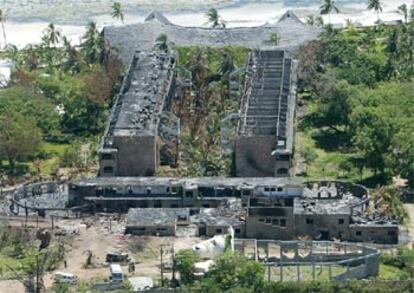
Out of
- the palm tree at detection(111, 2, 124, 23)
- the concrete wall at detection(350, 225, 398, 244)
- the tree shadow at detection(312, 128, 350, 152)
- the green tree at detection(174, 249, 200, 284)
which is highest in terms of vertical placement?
the palm tree at detection(111, 2, 124, 23)

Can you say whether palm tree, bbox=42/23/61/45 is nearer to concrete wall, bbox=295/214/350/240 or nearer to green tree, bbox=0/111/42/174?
green tree, bbox=0/111/42/174

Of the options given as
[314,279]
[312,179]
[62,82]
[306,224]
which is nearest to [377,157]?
[312,179]

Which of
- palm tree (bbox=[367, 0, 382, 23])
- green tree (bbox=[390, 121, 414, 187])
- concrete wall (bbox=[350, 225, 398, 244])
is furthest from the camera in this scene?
palm tree (bbox=[367, 0, 382, 23])

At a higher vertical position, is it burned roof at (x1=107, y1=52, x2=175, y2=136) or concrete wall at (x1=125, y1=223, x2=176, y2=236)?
burned roof at (x1=107, y1=52, x2=175, y2=136)

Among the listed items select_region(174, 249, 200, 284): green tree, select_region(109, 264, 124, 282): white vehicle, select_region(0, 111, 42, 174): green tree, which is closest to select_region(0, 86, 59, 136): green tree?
select_region(0, 111, 42, 174): green tree

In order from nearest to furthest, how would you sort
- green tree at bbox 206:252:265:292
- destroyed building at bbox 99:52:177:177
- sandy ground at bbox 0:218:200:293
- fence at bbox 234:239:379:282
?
green tree at bbox 206:252:265:292 → fence at bbox 234:239:379:282 → sandy ground at bbox 0:218:200:293 → destroyed building at bbox 99:52:177:177

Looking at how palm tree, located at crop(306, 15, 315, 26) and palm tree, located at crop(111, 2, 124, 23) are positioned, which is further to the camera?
palm tree, located at crop(111, 2, 124, 23)
